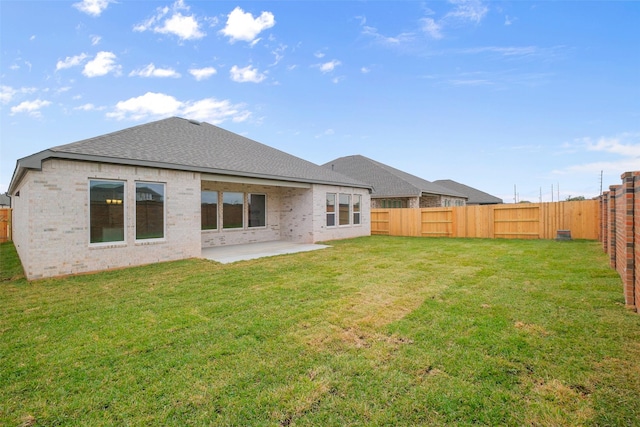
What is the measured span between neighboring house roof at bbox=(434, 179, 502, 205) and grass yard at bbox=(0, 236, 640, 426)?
91.8ft

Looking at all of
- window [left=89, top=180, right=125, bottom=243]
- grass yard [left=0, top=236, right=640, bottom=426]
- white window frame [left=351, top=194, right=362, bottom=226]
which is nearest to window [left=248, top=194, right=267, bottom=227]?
white window frame [left=351, top=194, right=362, bottom=226]

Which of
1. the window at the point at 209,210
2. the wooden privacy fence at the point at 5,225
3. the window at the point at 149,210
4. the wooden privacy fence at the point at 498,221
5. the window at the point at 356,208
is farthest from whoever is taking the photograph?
the wooden privacy fence at the point at 5,225

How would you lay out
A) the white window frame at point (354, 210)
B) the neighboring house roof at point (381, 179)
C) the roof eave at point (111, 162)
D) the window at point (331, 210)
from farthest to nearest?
the neighboring house roof at point (381, 179) < the white window frame at point (354, 210) < the window at point (331, 210) < the roof eave at point (111, 162)

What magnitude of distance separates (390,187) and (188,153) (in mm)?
15434

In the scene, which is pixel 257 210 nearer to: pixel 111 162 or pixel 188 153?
pixel 188 153

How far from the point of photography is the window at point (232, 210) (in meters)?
12.8

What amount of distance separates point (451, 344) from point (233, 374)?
7.83 feet

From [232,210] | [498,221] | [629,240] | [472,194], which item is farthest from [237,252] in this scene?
[472,194]

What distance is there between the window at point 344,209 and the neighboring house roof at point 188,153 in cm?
79

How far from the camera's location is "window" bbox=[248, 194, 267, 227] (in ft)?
45.3

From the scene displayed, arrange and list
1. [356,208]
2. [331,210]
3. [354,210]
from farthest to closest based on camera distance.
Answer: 1. [356,208]
2. [354,210]
3. [331,210]

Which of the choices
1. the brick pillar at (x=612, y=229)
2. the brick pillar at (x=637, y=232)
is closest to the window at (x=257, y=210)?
the brick pillar at (x=612, y=229)

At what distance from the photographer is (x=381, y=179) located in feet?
75.8

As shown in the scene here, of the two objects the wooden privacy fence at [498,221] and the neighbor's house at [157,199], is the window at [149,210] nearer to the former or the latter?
the neighbor's house at [157,199]
